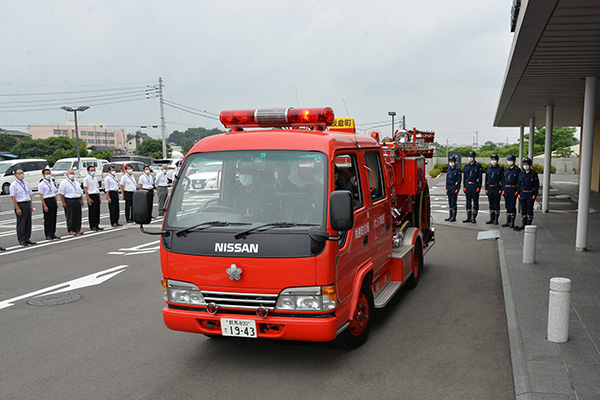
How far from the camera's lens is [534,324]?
591cm

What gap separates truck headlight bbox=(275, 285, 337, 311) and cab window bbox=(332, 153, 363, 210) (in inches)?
40.9

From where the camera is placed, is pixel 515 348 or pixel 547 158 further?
pixel 547 158

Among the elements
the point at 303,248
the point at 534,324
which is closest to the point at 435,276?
the point at 534,324

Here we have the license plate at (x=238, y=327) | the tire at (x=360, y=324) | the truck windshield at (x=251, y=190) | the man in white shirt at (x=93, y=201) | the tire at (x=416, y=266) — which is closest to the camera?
the license plate at (x=238, y=327)

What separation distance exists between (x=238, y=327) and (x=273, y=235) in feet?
3.08

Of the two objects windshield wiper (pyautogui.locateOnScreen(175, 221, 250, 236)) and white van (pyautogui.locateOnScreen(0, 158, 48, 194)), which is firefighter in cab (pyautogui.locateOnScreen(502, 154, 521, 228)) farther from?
white van (pyautogui.locateOnScreen(0, 158, 48, 194))

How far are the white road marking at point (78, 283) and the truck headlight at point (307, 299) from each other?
502cm

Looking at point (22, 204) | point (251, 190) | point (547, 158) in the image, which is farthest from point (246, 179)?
point (547, 158)

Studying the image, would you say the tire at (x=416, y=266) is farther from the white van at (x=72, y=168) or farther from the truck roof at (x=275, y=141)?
the white van at (x=72, y=168)

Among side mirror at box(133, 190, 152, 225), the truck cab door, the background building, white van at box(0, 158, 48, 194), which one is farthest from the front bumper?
the background building

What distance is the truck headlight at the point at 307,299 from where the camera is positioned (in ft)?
15.2

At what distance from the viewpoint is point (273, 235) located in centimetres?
468

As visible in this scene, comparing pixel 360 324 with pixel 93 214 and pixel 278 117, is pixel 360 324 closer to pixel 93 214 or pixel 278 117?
pixel 278 117

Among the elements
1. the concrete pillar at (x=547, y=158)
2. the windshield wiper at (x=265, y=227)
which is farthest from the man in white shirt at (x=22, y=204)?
the concrete pillar at (x=547, y=158)
